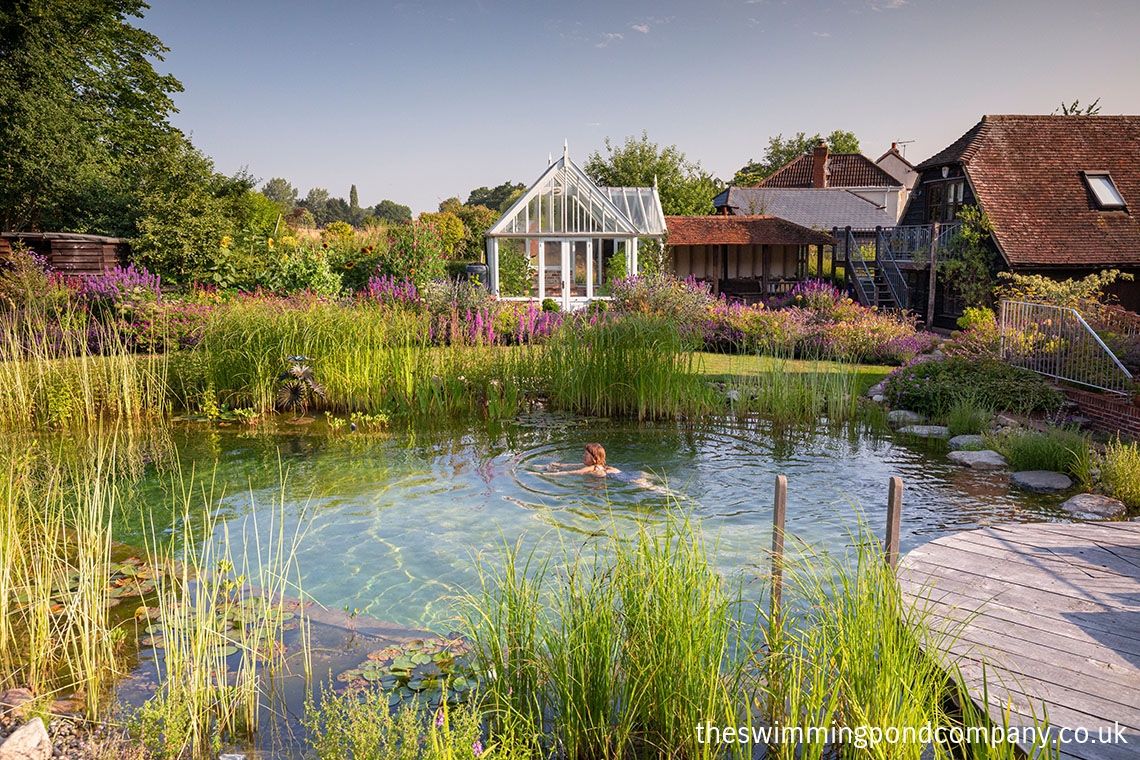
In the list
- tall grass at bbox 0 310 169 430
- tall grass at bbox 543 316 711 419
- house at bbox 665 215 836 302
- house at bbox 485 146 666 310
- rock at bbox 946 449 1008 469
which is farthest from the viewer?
house at bbox 665 215 836 302

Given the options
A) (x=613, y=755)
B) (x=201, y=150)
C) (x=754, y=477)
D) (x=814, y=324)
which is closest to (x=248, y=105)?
(x=201, y=150)

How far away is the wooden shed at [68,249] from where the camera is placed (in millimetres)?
18031

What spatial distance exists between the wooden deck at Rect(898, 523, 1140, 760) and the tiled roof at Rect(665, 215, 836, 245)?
22803 millimetres

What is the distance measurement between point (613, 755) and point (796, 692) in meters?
0.81

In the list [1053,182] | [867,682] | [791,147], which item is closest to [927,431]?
[867,682]

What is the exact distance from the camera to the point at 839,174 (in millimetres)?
47125

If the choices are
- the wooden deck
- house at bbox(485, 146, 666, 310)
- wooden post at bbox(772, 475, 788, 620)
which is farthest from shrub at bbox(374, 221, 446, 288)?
wooden post at bbox(772, 475, 788, 620)

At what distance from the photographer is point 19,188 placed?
26188mm

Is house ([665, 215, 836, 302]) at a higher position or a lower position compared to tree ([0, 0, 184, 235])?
lower

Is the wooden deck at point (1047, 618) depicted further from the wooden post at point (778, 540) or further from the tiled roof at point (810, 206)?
the tiled roof at point (810, 206)

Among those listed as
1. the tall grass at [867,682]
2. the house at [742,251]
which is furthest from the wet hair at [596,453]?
the house at [742,251]

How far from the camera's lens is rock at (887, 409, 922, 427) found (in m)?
10.7

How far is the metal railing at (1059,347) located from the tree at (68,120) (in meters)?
22.1

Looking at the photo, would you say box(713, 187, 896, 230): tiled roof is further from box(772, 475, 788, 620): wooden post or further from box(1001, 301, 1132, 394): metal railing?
box(772, 475, 788, 620): wooden post
